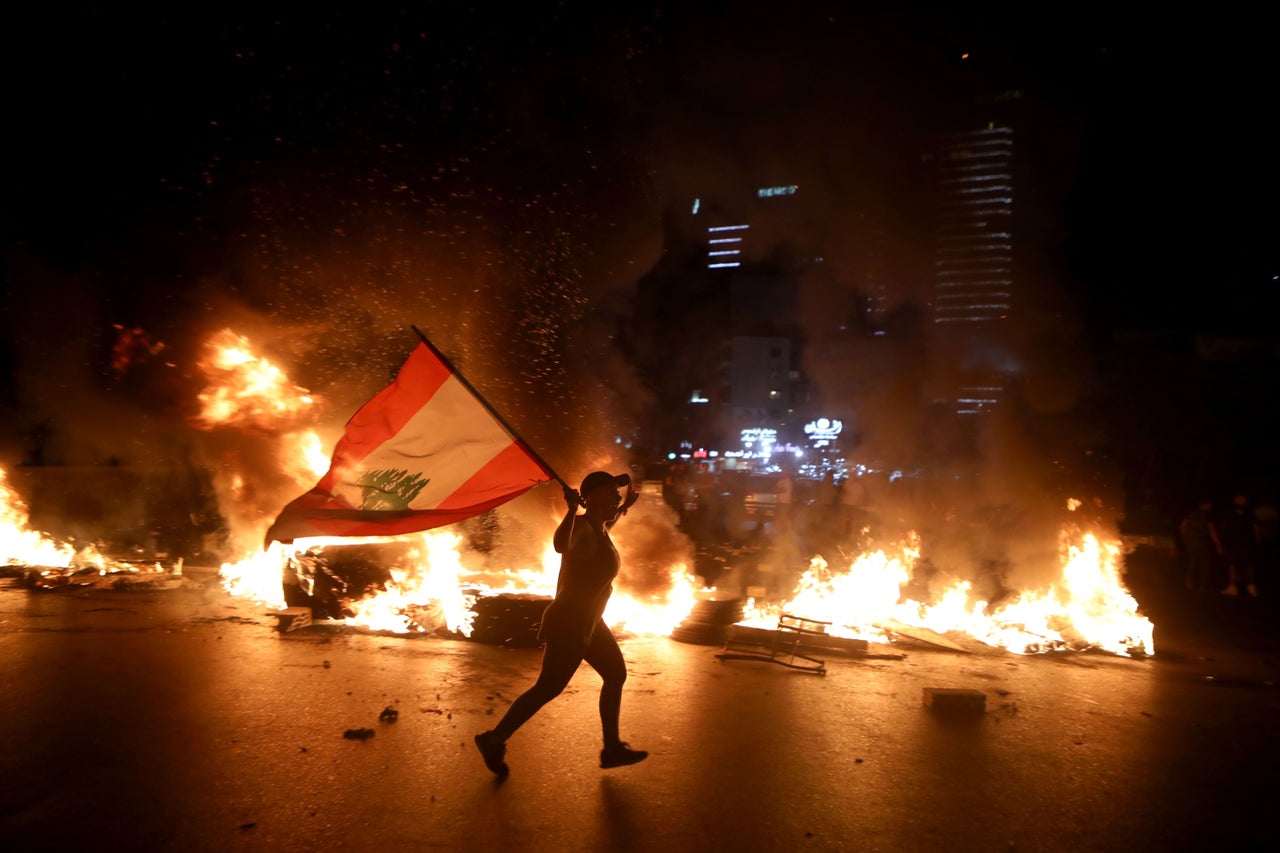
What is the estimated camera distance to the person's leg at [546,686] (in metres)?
3.99

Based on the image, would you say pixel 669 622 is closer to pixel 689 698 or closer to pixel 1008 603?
pixel 689 698

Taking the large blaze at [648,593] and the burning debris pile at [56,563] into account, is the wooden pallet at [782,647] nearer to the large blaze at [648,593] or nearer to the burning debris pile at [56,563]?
the large blaze at [648,593]

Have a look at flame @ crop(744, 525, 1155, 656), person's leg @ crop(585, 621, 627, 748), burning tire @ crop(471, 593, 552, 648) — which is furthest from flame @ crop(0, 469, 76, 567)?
person's leg @ crop(585, 621, 627, 748)

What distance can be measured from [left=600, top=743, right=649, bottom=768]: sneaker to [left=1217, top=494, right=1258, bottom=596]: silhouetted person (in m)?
10.8

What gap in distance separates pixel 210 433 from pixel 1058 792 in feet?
35.8

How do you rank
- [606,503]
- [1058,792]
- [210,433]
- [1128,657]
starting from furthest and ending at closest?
[210,433] < [1128,657] < [606,503] < [1058,792]

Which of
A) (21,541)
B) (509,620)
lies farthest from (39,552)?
(509,620)

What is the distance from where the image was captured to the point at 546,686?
159 inches

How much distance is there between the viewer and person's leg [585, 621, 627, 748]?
13.7 feet

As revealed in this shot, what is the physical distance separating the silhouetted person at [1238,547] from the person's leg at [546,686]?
36.8 ft

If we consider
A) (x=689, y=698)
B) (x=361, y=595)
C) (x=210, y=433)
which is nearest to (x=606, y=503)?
(x=689, y=698)

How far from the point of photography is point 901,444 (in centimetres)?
1437

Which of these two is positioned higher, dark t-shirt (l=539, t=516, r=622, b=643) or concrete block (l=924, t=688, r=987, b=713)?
dark t-shirt (l=539, t=516, r=622, b=643)

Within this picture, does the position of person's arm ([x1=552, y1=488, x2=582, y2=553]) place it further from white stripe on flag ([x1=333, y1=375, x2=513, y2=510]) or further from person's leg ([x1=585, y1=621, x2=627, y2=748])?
white stripe on flag ([x1=333, y1=375, x2=513, y2=510])
